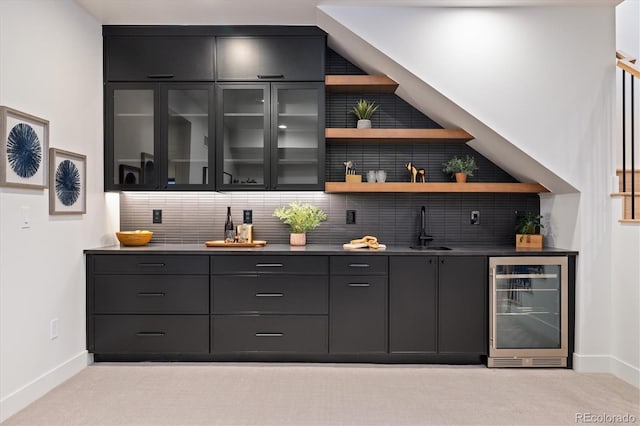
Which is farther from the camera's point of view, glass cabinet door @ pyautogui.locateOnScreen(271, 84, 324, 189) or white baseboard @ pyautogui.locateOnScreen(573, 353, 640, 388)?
glass cabinet door @ pyautogui.locateOnScreen(271, 84, 324, 189)

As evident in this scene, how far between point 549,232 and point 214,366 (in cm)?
308

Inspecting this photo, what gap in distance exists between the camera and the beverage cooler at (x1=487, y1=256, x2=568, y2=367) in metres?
3.40

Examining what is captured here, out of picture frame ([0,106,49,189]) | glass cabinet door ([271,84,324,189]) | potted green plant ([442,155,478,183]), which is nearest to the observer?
picture frame ([0,106,49,189])

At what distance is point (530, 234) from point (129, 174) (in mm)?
3540

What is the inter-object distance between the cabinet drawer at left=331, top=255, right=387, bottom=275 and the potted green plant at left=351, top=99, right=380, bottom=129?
1.21 metres

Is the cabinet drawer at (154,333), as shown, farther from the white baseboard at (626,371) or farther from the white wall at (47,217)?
the white baseboard at (626,371)

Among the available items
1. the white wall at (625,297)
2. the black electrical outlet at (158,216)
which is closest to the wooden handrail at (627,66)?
the white wall at (625,297)

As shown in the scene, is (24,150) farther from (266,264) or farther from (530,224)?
(530,224)

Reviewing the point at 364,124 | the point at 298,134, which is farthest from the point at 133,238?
the point at 364,124

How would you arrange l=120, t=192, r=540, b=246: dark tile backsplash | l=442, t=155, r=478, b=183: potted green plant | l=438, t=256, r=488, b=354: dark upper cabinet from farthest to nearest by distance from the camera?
l=120, t=192, r=540, b=246: dark tile backsplash < l=442, t=155, r=478, b=183: potted green plant < l=438, t=256, r=488, b=354: dark upper cabinet

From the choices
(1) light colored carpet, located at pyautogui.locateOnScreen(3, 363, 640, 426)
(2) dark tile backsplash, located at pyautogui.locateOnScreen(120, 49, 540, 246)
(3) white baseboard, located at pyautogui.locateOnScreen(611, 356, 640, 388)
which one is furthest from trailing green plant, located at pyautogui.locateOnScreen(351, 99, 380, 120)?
(3) white baseboard, located at pyautogui.locateOnScreen(611, 356, 640, 388)

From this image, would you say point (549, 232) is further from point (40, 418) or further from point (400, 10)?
point (40, 418)

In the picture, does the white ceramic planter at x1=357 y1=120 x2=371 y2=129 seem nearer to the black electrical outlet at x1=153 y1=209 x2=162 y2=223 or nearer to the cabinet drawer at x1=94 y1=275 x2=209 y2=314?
the cabinet drawer at x1=94 y1=275 x2=209 y2=314

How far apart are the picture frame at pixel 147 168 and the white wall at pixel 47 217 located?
0.35 meters
